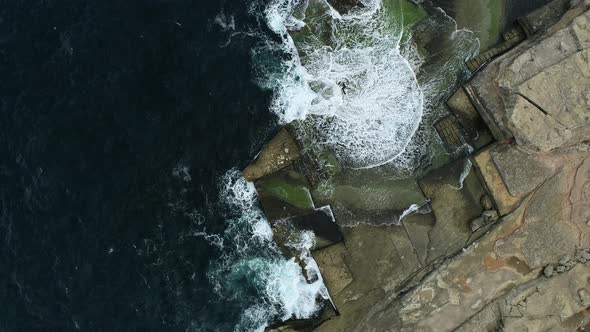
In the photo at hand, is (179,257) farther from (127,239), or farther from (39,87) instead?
(39,87)

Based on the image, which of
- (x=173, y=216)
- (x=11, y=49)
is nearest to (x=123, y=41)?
(x=11, y=49)

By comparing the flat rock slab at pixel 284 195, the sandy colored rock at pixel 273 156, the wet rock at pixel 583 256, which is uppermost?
the sandy colored rock at pixel 273 156

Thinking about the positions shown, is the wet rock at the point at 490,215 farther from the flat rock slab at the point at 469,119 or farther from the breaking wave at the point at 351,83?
the breaking wave at the point at 351,83

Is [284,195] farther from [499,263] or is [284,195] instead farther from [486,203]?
[499,263]

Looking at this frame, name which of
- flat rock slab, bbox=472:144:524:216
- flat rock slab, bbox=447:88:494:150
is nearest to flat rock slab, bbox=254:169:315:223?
flat rock slab, bbox=472:144:524:216

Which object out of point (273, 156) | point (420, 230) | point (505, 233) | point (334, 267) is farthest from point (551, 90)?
point (273, 156)

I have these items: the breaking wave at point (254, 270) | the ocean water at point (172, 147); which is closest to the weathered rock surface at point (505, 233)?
the breaking wave at point (254, 270)
